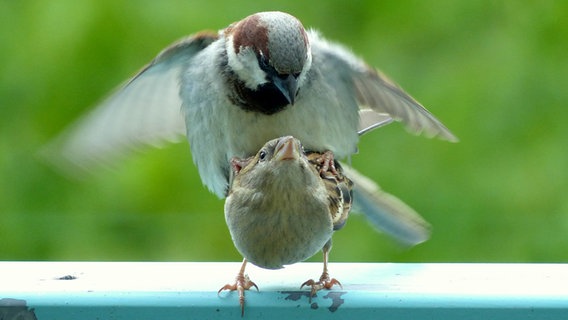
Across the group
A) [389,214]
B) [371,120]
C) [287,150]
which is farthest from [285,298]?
[371,120]

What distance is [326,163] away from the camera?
311 cm

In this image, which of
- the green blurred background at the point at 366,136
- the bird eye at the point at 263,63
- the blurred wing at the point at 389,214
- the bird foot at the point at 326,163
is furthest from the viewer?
the green blurred background at the point at 366,136

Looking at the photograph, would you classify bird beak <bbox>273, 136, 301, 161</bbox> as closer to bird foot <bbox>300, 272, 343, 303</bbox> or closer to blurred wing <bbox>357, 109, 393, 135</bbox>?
bird foot <bbox>300, 272, 343, 303</bbox>

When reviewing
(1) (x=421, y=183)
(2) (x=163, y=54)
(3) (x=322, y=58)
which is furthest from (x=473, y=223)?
(2) (x=163, y=54)

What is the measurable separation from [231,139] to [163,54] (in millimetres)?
336

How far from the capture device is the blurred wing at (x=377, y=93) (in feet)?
11.2

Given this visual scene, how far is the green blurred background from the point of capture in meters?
3.85

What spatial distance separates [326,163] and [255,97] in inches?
10.8

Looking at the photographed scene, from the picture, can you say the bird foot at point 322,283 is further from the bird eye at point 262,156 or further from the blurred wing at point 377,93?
the blurred wing at point 377,93

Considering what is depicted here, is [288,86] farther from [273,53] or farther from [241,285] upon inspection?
[241,285]

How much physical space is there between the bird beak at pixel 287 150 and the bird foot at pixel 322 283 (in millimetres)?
257

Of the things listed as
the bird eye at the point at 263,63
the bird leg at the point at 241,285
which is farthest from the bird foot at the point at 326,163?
the bird leg at the point at 241,285

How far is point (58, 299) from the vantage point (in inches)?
95.2

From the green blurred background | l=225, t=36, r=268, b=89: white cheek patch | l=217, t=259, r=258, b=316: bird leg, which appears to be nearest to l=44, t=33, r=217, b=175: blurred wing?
Answer: the green blurred background
